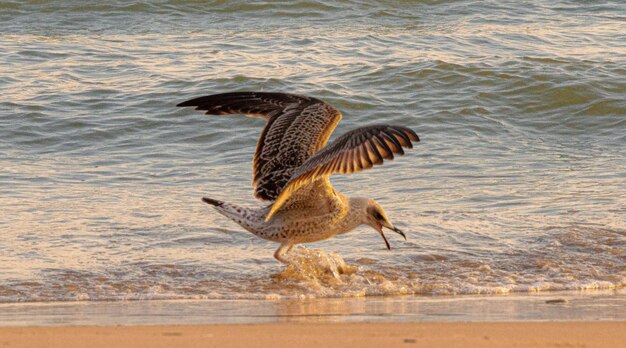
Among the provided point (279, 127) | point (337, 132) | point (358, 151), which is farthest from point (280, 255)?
point (337, 132)

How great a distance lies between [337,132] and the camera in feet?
36.3

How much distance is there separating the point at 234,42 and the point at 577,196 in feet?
25.7

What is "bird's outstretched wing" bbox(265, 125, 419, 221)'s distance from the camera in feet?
16.9

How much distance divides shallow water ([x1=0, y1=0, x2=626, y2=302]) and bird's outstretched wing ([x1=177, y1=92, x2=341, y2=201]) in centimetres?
55

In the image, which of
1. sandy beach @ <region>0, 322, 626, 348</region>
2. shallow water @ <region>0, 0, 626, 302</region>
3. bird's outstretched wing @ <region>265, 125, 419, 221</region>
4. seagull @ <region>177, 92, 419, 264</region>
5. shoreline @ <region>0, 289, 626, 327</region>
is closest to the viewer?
sandy beach @ <region>0, 322, 626, 348</region>

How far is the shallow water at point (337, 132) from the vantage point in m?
6.41

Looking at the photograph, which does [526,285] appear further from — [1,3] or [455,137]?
[1,3]

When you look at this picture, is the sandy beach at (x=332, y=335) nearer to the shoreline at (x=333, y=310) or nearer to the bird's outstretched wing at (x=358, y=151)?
the shoreline at (x=333, y=310)

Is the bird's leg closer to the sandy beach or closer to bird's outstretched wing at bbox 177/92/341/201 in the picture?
bird's outstretched wing at bbox 177/92/341/201

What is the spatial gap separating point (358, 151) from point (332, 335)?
129 cm

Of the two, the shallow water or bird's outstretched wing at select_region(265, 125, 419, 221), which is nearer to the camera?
bird's outstretched wing at select_region(265, 125, 419, 221)

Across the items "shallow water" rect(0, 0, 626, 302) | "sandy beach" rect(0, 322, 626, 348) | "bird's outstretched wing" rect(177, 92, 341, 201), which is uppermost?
"bird's outstretched wing" rect(177, 92, 341, 201)

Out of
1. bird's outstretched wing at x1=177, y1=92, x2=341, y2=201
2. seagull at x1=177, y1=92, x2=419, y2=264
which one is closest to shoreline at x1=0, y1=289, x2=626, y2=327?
seagull at x1=177, y1=92, x2=419, y2=264

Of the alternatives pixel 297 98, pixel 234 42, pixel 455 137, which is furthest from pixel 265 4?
pixel 297 98
